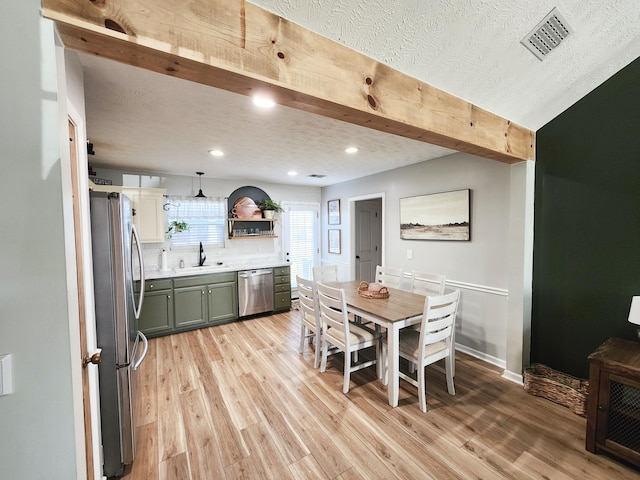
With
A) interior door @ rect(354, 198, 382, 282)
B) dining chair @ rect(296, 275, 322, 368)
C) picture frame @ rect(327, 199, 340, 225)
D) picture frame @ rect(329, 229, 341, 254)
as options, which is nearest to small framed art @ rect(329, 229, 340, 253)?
picture frame @ rect(329, 229, 341, 254)

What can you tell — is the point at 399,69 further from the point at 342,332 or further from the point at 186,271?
the point at 186,271

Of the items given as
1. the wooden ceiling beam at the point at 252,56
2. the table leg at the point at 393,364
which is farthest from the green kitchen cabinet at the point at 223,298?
the wooden ceiling beam at the point at 252,56

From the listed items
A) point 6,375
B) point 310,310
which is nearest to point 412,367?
point 310,310

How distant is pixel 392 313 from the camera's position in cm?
233

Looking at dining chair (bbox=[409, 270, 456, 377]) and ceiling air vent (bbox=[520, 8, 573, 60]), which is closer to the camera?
ceiling air vent (bbox=[520, 8, 573, 60])

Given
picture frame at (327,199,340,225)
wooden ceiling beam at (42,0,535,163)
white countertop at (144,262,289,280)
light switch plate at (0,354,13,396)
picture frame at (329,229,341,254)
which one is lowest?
white countertop at (144,262,289,280)

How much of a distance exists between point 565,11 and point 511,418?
2712mm

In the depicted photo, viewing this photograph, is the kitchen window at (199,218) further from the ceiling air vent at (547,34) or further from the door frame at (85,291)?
the ceiling air vent at (547,34)

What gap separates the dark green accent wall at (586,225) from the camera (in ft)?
6.60

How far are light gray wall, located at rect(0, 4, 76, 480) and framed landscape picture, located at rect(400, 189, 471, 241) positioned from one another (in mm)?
3391

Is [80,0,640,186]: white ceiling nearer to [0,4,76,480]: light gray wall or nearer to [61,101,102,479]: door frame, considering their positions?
[61,101,102,479]: door frame

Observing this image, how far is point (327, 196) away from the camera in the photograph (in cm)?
560

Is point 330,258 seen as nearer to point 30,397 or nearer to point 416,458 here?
point 416,458

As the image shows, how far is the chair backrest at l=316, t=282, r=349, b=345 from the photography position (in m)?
2.38
